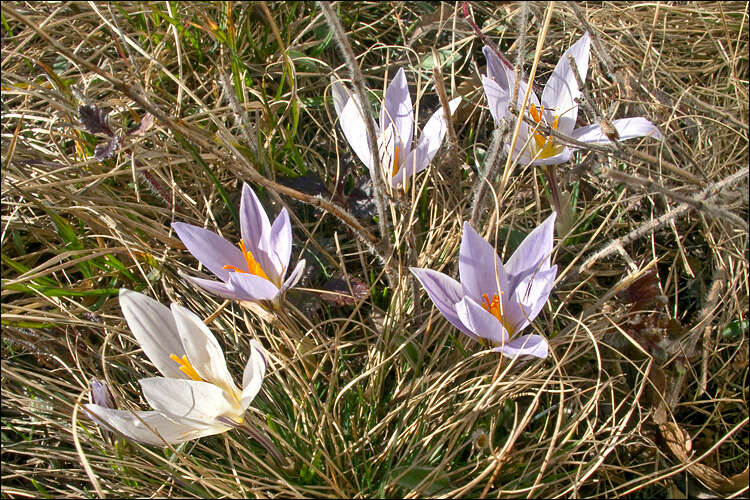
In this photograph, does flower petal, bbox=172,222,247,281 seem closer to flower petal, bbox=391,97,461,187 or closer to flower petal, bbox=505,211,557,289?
flower petal, bbox=391,97,461,187

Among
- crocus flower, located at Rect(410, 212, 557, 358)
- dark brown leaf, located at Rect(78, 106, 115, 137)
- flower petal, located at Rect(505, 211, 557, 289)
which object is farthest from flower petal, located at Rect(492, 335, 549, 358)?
dark brown leaf, located at Rect(78, 106, 115, 137)

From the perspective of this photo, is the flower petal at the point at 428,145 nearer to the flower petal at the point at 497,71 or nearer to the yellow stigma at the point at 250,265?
the flower petal at the point at 497,71

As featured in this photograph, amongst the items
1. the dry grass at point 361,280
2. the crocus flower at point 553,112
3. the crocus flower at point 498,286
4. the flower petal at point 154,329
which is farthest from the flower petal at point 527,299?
the flower petal at point 154,329

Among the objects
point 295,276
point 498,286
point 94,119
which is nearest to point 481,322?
point 498,286

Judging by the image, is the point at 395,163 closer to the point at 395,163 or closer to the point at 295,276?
the point at 395,163

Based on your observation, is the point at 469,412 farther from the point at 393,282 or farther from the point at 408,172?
the point at 408,172

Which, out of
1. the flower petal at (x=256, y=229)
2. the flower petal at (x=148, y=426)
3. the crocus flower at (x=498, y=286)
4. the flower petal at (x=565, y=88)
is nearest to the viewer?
the flower petal at (x=148, y=426)

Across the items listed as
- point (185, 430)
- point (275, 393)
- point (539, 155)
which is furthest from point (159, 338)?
point (539, 155)
